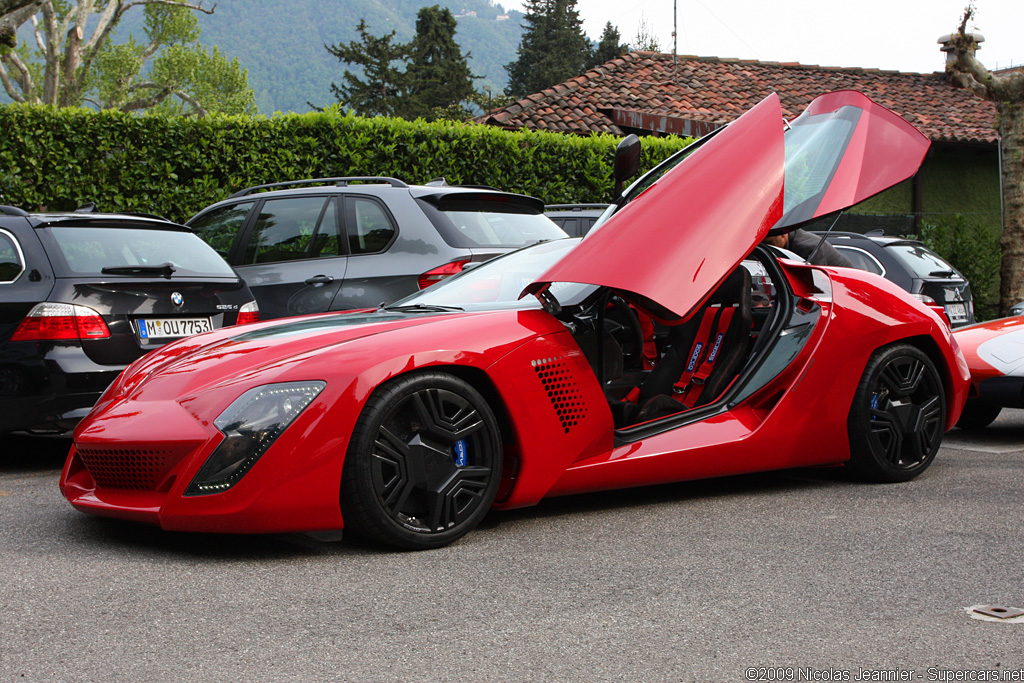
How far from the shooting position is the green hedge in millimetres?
10758

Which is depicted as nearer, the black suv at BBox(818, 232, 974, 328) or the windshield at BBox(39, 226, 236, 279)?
the windshield at BBox(39, 226, 236, 279)

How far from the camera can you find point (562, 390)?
13.3ft

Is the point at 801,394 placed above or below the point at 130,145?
below

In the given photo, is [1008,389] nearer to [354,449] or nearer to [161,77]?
[354,449]

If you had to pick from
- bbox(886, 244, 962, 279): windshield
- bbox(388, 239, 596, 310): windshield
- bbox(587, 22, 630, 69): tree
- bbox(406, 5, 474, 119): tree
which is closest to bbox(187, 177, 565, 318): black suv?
bbox(388, 239, 596, 310): windshield

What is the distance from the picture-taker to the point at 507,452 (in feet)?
13.1

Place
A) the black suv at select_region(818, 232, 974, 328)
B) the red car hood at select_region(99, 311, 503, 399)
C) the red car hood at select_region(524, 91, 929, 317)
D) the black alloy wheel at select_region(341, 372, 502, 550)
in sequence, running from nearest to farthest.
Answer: the black alloy wheel at select_region(341, 372, 502, 550)
the red car hood at select_region(99, 311, 503, 399)
the red car hood at select_region(524, 91, 929, 317)
the black suv at select_region(818, 232, 974, 328)

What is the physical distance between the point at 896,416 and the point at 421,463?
2547 millimetres

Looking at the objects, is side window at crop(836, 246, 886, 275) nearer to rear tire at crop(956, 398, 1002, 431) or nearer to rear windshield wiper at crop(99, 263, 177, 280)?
rear tire at crop(956, 398, 1002, 431)

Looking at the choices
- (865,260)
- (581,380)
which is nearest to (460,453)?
(581,380)

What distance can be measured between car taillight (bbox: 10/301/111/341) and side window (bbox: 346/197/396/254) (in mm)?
2085

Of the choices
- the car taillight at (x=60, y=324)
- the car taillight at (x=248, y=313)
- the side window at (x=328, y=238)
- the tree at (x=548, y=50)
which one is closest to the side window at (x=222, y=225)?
the side window at (x=328, y=238)

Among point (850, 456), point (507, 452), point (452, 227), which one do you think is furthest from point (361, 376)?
point (452, 227)

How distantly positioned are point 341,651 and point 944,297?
9.15 meters
